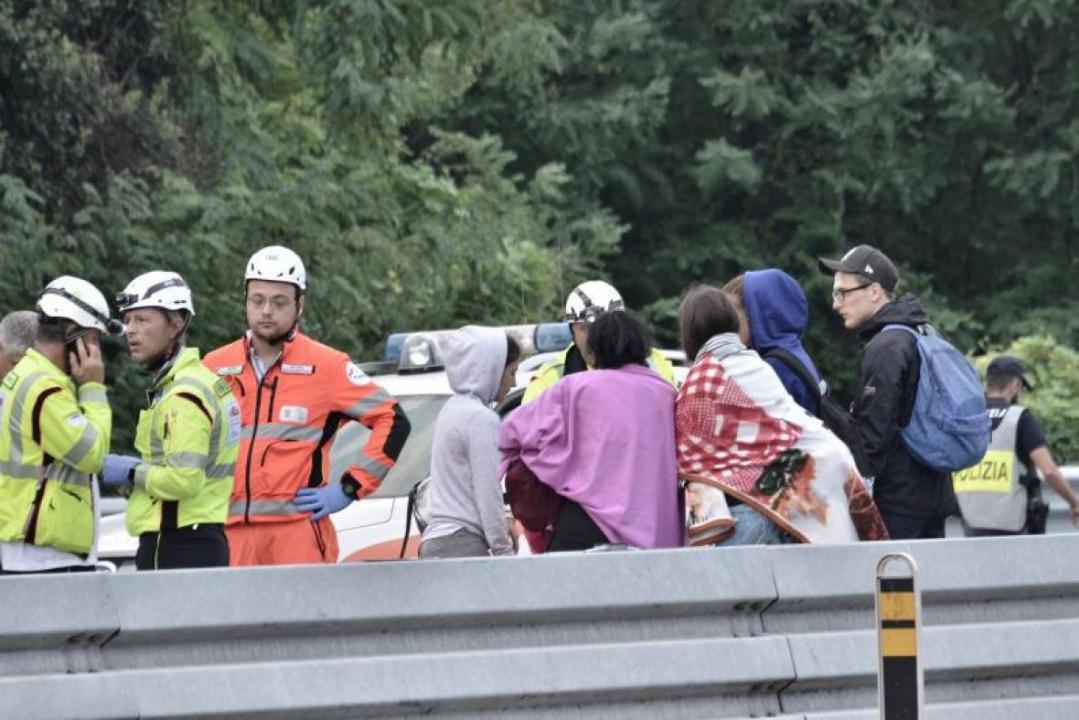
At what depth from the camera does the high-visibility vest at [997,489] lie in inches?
480

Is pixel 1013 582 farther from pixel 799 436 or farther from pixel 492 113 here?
pixel 492 113

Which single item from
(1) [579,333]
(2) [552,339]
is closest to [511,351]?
(1) [579,333]

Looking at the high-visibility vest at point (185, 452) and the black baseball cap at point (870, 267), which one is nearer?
the high-visibility vest at point (185, 452)

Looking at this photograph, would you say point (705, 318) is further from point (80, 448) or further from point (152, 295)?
point (80, 448)

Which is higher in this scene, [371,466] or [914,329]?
[914,329]

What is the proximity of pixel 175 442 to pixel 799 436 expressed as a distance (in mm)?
2000

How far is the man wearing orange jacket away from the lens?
7613 millimetres

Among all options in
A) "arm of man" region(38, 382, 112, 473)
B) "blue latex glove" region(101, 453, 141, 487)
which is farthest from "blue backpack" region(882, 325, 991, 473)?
"arm of man" region(38, 382, 112, 473)

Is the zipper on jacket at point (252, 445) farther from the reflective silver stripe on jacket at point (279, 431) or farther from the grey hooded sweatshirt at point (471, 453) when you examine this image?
the grey hooded sweatshirt at point (471, 453)

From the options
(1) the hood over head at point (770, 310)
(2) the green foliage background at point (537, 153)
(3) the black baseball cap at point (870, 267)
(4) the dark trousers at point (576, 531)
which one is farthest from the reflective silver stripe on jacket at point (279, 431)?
(2) the green foliage background at point (537, 153)

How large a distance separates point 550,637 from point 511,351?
6.19ft

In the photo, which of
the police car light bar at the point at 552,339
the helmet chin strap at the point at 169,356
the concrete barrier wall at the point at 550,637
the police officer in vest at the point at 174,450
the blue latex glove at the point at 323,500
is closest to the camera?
the concrete barrier wall at the point at 550,637

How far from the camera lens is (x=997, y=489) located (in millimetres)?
12258

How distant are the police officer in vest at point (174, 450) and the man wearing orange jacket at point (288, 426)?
0.25 metres
